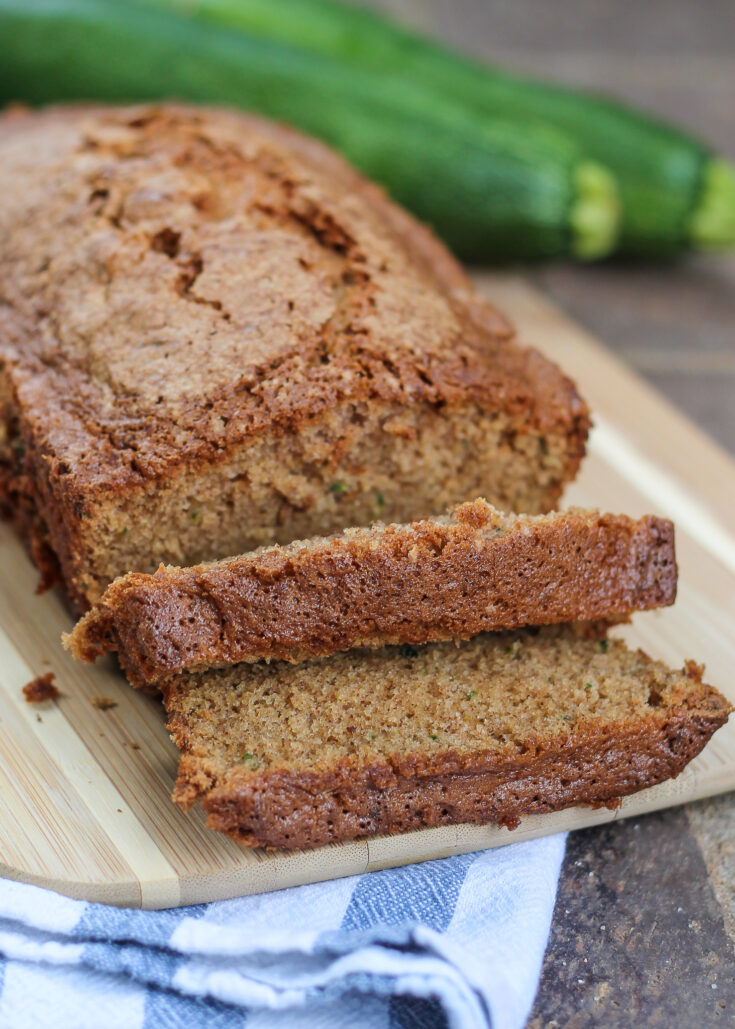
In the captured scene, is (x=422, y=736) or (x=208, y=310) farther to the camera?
(x=208, y=310)

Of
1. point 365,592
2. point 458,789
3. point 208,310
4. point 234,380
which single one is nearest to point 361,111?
point 208,310

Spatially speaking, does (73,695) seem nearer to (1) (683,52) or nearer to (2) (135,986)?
(2) (135,986)

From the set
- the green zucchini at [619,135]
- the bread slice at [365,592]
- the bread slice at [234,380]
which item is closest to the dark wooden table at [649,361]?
the green zucchini at [619,135]

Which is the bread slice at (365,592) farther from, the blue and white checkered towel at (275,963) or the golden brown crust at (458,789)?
the blue and white checkered towel at (275,963)

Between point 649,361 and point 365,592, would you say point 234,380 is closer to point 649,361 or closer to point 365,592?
point 365,592

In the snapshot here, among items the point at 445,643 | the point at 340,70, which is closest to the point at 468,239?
the point at 340,70

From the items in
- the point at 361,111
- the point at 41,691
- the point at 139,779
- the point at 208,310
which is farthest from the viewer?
the point at 361,111

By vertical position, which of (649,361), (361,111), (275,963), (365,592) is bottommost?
(649,361)
